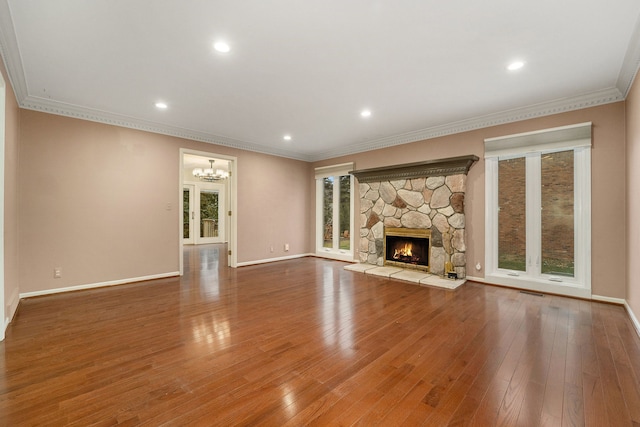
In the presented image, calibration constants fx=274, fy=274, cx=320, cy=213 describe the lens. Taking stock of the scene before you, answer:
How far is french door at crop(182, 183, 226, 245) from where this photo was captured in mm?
9984

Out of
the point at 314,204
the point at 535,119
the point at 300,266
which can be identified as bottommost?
the point at 300,266

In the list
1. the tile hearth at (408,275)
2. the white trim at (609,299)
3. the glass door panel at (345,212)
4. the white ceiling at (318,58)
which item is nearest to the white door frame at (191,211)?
the white ceiling at (318,58)

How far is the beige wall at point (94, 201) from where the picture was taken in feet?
12.6

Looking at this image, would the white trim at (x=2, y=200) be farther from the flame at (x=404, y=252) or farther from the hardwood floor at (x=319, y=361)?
the flame at (x=404, y=252)

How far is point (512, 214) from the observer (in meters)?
4.39

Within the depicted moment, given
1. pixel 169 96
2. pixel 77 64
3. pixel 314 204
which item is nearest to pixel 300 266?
pixel 314 204

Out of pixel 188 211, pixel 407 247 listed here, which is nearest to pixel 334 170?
pixel 407 247

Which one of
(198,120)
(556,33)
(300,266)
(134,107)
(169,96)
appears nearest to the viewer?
(556,33)

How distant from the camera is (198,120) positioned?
15.5 ft

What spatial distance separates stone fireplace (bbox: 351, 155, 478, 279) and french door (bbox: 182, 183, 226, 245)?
6.47 meters

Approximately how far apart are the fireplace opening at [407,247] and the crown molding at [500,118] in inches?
72.8

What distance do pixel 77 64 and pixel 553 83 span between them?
5489mm

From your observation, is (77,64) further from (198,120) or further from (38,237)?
(38,237)

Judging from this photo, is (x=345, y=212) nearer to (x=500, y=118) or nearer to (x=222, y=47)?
(x=500, y=118)
